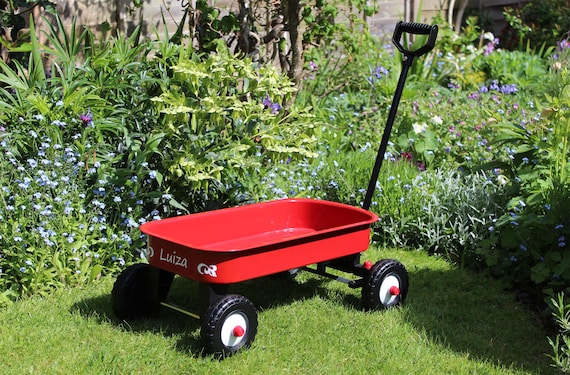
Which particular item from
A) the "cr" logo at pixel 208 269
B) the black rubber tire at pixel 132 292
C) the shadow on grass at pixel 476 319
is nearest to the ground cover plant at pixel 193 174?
the shadow on grass at pixel 476 319

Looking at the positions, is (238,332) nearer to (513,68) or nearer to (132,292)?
(132,292)

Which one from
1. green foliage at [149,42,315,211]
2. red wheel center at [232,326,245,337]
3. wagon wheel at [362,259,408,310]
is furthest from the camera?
green foliage at [149,42,315,211]

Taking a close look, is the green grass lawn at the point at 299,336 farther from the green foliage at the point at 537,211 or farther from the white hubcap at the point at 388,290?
the green foliage at the point at 537,211

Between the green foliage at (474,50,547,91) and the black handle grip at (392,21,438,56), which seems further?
the green foliage at (474,50,547,91)

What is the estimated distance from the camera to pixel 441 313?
3.92 metres

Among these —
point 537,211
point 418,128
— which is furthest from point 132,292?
point 418,128

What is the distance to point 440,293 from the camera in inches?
165

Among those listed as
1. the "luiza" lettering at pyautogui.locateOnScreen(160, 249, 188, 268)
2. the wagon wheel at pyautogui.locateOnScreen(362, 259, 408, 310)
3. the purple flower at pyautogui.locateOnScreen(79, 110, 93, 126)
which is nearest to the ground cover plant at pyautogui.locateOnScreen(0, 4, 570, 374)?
the purple flower at pyautogui.locateOnScreen(79, 110, 93, 126)

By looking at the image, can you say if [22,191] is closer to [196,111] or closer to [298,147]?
[196,111]

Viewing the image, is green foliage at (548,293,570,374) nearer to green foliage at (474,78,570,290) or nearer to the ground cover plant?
the ground cover plant

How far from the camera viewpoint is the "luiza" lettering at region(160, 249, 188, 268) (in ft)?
10.7

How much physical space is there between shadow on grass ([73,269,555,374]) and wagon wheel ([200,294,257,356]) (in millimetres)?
117

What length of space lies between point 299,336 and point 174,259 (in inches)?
27.7

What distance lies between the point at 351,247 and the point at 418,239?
122 cm
